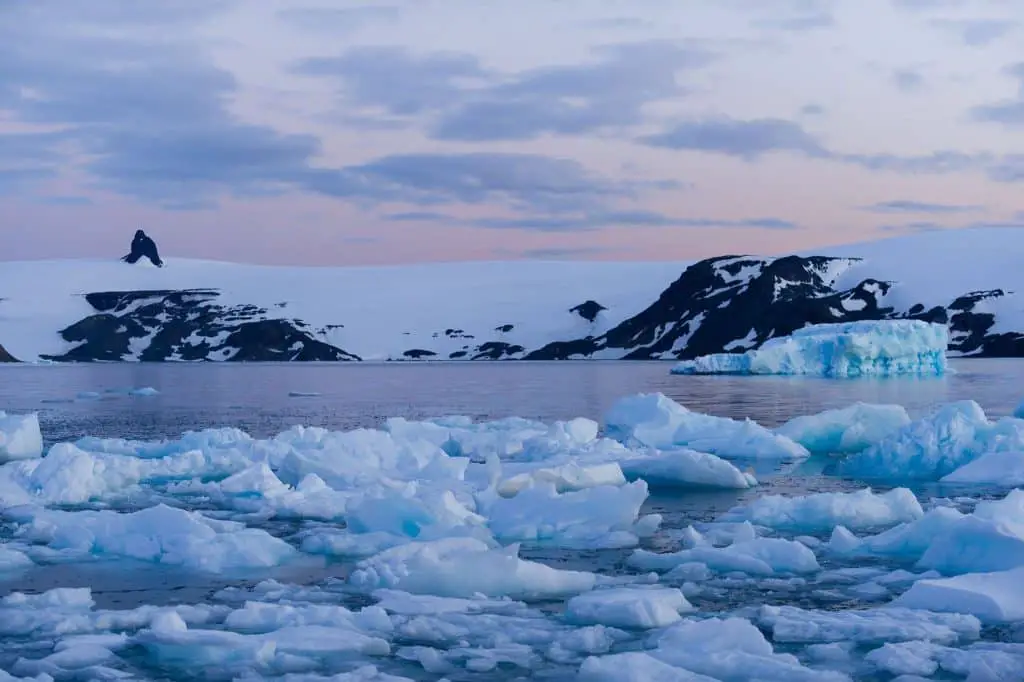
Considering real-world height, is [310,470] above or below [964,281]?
below

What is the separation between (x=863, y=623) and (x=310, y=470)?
10024mm

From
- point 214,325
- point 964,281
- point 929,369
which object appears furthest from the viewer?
point 214,325

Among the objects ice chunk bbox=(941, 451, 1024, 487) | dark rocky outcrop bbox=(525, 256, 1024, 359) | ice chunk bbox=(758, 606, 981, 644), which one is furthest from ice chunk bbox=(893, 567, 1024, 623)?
dark rocky outcrop bbox=(525, 256, 1024, 359)

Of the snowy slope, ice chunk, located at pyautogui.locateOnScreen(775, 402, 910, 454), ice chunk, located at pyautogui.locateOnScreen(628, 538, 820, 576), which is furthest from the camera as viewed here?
the snowy slope

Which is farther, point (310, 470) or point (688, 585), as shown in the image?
point (310, 470)

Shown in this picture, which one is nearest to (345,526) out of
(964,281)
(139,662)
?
(139,662)

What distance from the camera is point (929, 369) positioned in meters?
73.3

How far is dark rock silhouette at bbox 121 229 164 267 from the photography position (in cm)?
19575

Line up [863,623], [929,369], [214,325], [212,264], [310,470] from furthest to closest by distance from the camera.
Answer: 1. [212,264]
2. [214,325]
3. [929,369]
4. [310,470]
5. [863,623]

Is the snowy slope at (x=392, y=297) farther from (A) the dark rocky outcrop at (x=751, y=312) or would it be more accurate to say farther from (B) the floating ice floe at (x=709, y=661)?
(B) the floating ice floe at (x=709, y=661)

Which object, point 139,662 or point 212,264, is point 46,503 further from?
point 212,264

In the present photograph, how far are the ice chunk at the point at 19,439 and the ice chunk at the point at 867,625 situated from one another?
1512cm

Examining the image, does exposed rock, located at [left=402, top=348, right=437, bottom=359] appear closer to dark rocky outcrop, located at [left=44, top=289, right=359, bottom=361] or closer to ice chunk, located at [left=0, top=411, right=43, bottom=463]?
dark rocky outcrop, located at [left=44, top=289, right=359, bottom=361]

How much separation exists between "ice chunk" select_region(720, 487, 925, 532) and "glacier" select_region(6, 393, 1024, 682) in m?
0.03
